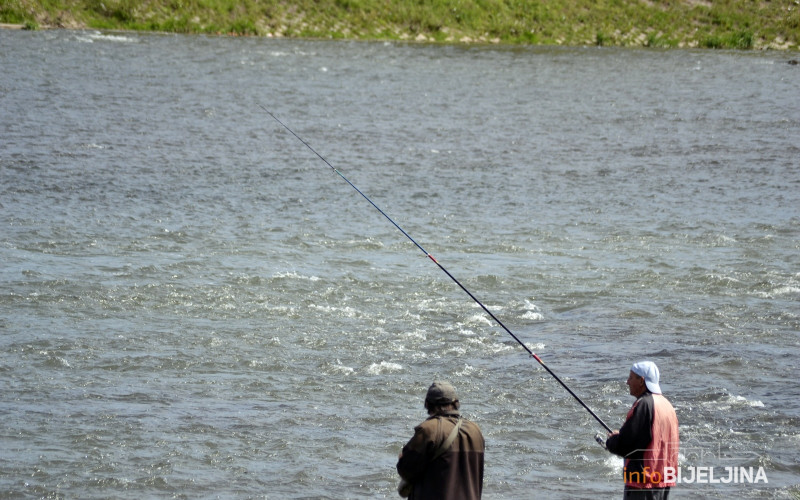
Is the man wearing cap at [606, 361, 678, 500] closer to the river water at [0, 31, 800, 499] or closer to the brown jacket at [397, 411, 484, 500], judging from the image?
the brown jacket at [397, 411, 484, 500]

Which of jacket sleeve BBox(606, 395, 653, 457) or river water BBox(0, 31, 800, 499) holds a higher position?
jacket sleeve BBox(606, 395, 653, 457)

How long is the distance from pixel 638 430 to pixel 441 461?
1221 millimetres

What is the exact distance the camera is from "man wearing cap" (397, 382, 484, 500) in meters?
5.91

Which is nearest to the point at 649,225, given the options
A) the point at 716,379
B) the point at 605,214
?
the point at 605,214

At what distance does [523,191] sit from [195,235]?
6836 millimetres

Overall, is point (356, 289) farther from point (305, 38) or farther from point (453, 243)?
point (305, 38)

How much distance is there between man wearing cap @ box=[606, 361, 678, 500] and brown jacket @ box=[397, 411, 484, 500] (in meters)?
0.93

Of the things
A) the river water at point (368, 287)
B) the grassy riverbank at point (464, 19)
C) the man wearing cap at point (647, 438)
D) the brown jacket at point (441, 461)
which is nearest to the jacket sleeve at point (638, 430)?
the man wearing cap at point (647, 438)

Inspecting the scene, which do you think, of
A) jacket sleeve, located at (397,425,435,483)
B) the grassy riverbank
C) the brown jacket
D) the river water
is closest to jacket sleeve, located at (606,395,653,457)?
the brown jacket

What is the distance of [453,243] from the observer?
16391mm

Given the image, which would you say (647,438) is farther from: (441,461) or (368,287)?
(368,287)

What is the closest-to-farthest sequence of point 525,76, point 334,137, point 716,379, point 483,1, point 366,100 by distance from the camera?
point 716,379 < point 334,137 < point 366,100 < point 525,76 < point 483,1

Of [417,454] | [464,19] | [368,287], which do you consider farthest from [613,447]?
[464,19]

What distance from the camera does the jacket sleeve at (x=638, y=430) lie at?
20.5 feet
